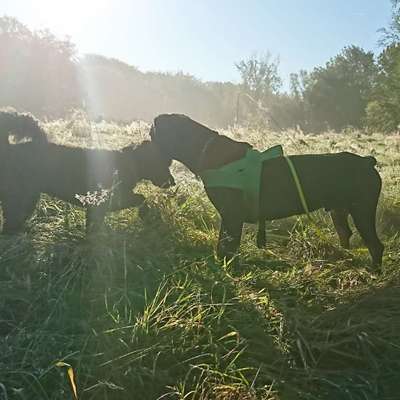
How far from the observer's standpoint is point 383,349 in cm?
307

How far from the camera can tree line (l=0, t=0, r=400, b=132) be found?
24609 mm

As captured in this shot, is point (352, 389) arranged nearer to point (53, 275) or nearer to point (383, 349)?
point (383, 349)

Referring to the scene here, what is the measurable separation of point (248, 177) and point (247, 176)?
0.04 feet

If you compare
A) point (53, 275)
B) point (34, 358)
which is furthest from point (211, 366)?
point (53, 275)

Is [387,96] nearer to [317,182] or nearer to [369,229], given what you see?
[369,229]

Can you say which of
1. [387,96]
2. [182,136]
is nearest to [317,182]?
[182,136]

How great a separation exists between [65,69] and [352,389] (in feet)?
86.7

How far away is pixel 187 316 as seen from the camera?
3268 mm

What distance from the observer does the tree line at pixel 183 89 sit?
24609 millimetres

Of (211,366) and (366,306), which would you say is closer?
(211,366)

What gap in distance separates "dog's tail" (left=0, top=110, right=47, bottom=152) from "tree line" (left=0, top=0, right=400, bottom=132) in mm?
5897

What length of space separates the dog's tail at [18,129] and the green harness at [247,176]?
6.20 ft

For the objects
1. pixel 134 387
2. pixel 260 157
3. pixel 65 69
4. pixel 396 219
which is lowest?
pixel 134 387

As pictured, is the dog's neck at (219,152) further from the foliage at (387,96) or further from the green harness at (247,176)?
the foliage at (387,96)
